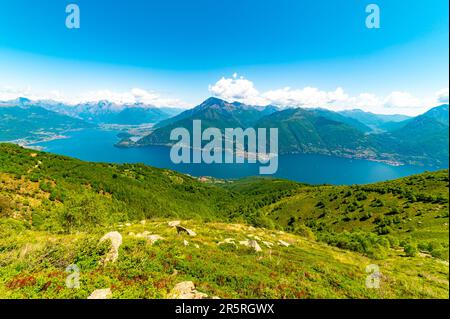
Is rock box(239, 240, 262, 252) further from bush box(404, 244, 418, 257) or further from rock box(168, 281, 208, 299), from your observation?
bush box(404, 244, 418, 257)

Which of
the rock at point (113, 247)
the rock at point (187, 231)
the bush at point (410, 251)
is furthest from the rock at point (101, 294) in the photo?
the bush at point (410, 251)

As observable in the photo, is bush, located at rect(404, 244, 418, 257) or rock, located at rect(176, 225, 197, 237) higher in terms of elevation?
rock, located at rect(176, 225, 197, 237)

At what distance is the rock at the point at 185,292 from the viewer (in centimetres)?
949

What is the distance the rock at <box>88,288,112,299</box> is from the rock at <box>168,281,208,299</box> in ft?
8.92

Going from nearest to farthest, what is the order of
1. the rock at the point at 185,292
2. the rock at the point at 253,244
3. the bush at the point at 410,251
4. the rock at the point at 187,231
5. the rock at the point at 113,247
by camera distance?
the rock at the point at 185,292
the rock at the point at 113,247
the rock at the point at 253,244
the rock at the point at 187,231
the bush at the point at 410,251

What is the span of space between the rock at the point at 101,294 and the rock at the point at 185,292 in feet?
8.92

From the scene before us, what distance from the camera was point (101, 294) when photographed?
29.3 ft

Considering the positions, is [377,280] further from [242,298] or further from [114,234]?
[114,234]

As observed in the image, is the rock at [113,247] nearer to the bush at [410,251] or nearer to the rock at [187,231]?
the rock at [187,231]

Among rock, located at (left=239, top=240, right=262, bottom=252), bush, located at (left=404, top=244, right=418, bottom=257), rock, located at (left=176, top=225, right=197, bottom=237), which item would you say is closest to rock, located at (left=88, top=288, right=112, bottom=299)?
rock, located at (left=239, top=240, right=262, bottom=252)

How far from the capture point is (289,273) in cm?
1362

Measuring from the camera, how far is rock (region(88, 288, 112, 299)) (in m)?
8.80

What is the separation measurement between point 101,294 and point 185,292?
3745mm

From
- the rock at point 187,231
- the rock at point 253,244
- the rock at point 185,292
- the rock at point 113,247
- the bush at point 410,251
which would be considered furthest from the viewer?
the bush at point 410,251
